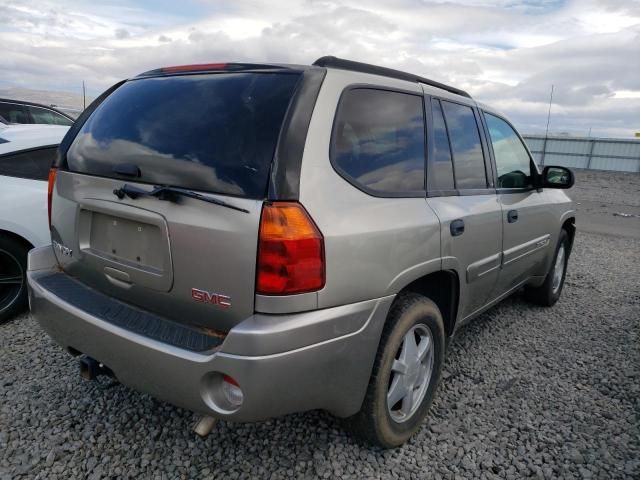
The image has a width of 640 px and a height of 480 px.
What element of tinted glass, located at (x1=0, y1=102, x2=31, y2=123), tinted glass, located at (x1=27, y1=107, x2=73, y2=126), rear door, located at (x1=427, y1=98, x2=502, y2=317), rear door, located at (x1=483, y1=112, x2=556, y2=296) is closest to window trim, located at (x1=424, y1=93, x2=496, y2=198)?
rear door, located at (x1=427, y1=98, x2=502, y2=317)

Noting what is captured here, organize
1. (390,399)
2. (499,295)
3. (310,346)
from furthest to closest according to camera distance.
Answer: (499,295)
(390,399)
(310,346)

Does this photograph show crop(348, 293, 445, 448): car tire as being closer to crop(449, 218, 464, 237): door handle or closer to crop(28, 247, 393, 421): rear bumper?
crop(28, 247, 393, 421): rear bumper

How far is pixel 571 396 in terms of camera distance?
297 centimetres

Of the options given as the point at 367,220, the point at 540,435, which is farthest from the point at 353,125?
the point at 540,435

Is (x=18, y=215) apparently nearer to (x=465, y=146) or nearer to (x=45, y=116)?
(x=465, y=146)

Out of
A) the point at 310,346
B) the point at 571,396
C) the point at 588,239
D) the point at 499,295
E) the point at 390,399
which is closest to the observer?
the point at 310,346

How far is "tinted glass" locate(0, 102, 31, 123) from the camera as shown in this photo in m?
8.76

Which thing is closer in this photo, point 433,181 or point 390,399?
point 390,399

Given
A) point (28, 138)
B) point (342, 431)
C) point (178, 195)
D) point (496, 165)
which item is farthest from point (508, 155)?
point (28, 138)

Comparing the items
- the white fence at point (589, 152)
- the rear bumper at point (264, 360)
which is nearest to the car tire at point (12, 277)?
the rear bumper at point (264, 360)

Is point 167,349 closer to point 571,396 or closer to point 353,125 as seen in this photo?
point 353,125

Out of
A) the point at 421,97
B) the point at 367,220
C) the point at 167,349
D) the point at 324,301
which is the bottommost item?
the point at 167,349

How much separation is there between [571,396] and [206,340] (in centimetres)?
241

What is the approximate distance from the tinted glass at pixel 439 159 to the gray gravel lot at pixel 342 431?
1310 millimetres
